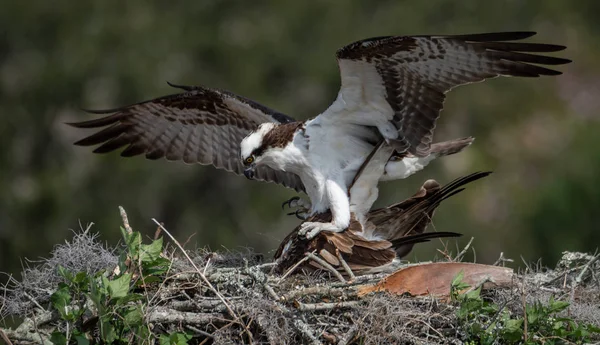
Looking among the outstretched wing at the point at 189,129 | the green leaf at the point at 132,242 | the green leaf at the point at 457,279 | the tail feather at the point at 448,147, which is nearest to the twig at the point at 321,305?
the green leaf at the point at 457,279

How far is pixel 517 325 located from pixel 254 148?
7.12ft

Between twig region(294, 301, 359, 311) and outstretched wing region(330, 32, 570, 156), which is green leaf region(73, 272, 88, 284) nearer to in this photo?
twig region(294, 301, 359, 311)

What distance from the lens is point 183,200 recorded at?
1514 centimetres

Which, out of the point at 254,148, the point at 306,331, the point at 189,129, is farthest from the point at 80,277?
the point at 189,129

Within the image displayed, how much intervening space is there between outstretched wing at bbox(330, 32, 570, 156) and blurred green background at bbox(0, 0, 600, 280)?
7.36 metres

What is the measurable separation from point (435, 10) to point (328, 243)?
13590 mm

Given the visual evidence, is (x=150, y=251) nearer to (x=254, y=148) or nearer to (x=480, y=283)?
(x=254, y=148)

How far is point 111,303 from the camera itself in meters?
4.71

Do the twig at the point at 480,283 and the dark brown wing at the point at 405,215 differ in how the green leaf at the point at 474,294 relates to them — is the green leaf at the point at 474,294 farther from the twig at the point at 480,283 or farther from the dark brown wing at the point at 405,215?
the dark brown wing at the point at 405,215

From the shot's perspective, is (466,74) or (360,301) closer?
(360,301)

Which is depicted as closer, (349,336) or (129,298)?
(129,298)

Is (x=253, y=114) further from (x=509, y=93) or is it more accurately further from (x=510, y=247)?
(x=509, y=93)

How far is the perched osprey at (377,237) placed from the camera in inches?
226

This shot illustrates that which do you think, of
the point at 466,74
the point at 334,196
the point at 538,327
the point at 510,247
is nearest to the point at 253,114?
the point at 334,196
